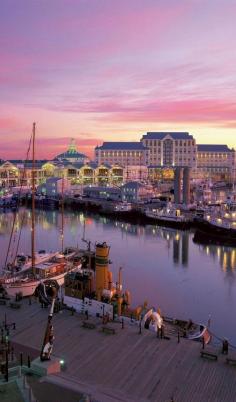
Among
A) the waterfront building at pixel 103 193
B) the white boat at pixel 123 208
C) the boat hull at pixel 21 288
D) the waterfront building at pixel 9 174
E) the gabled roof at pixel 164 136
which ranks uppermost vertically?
the gabled roof at pixel 164 136

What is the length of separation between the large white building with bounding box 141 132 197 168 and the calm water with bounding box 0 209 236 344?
6062cm

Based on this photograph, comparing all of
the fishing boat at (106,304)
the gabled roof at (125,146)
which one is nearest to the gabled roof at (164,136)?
the gabled roof at (125,146)

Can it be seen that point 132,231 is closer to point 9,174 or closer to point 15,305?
point 15,305

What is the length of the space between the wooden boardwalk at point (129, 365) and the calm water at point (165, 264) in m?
5.47

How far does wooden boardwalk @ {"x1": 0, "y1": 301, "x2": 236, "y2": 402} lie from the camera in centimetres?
607

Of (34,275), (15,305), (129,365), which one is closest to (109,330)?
(129,365)

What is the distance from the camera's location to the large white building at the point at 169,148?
9800cm

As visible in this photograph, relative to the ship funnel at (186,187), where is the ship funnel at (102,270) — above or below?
below

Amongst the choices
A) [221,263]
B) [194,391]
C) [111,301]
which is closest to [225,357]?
[194,391]

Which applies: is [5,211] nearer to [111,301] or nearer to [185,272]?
[185,272]

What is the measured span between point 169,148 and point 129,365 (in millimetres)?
93342

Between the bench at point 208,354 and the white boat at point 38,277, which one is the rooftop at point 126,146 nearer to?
the white boat at point 38,277

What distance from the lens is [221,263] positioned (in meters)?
23.0

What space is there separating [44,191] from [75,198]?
691 cm
